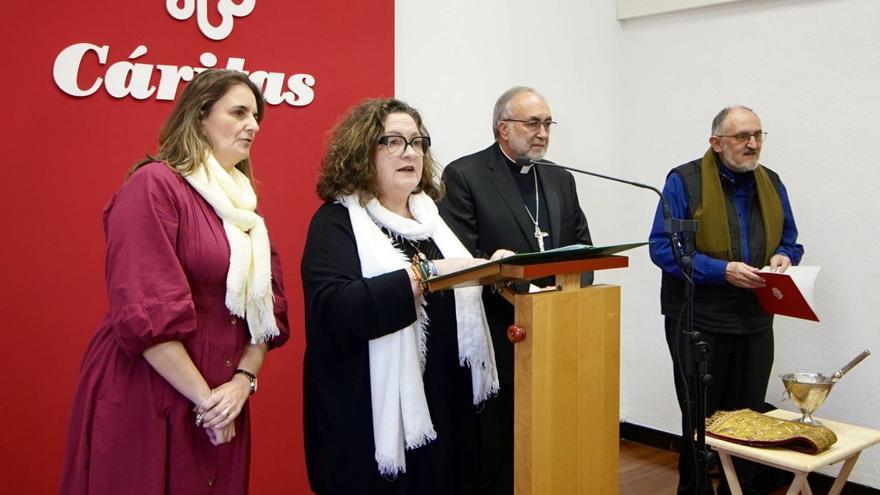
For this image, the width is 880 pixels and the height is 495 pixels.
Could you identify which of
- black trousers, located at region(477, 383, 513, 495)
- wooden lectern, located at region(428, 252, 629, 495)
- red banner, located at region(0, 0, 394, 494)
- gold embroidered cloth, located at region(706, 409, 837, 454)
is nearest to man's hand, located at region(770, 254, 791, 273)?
gold embroidered cloth, located at region(706, 409, 837, 454)

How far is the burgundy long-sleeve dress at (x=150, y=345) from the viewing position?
171cm

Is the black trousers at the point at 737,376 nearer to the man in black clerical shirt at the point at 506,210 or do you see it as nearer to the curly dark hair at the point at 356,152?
the man in black clerical shirt at the point at 506,210

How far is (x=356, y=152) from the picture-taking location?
2.04m

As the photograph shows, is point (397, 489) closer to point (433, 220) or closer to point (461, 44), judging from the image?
point (433, 220)

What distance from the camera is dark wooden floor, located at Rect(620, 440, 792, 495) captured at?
12.6 ft

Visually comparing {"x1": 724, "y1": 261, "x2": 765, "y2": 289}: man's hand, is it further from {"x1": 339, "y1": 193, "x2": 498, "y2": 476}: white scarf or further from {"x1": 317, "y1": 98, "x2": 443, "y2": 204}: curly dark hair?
{"x1": 317, "y1": 98, "x2": 443, "y2": 204}: curly dark hair

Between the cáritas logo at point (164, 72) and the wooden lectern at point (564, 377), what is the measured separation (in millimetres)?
1503

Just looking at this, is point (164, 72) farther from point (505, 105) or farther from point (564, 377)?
point (564, 377)

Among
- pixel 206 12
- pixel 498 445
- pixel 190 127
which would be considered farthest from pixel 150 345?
pixel 206 12

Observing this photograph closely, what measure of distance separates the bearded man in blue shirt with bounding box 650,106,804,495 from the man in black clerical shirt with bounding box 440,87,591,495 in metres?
0.59

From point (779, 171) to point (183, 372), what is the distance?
3.25m

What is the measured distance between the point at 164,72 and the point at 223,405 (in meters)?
1.53

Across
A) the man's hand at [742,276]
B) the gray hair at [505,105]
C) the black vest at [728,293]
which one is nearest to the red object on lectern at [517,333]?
the gray hair at [505,105]

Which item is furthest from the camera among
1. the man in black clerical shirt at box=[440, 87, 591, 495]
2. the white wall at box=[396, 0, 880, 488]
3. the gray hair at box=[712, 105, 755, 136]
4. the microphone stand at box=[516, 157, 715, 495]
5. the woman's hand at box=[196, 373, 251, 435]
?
the white wall at box=[396, 0, 880, 488]
